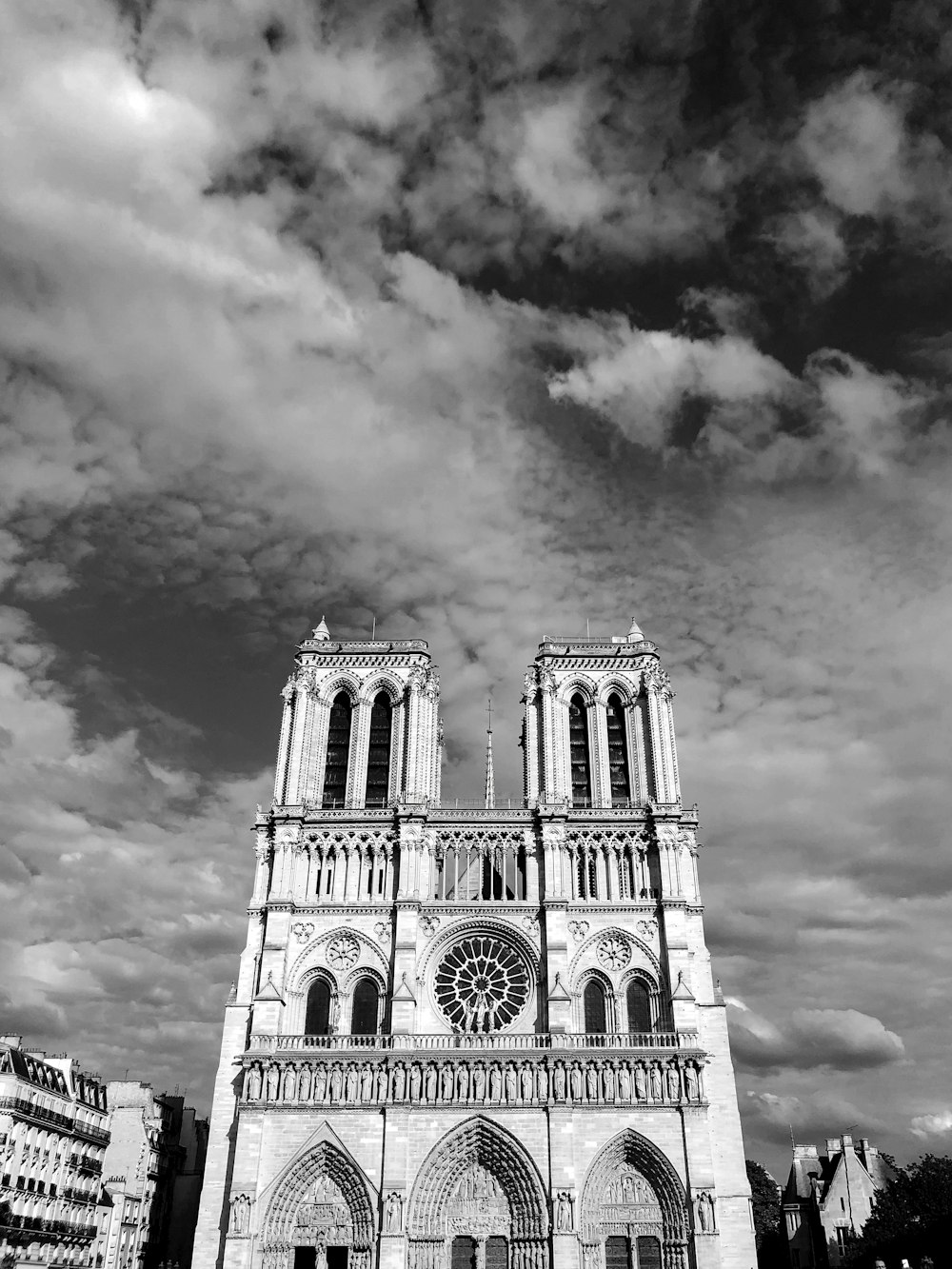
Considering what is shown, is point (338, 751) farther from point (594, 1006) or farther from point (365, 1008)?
point (594, 1006)

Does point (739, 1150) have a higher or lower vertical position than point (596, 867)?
lower

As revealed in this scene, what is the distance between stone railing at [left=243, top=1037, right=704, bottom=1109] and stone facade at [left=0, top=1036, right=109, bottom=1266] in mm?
9271

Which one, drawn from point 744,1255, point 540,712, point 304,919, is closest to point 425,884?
point 304,919

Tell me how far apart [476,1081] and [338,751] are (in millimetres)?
15573

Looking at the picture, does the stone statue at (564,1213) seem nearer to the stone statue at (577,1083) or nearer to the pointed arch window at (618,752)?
the stone statue at (577,1083)

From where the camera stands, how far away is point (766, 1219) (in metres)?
70.4

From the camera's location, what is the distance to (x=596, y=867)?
4328cm

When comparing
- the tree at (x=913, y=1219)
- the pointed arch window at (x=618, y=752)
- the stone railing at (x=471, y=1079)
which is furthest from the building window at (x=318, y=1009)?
the tree at (x=913, y=1219)

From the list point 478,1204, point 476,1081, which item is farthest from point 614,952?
point 478,1204

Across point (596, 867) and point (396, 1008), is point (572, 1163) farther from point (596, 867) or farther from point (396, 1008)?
point (596, 867)

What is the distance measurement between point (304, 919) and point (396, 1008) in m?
5.27

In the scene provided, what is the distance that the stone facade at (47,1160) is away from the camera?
127 ft

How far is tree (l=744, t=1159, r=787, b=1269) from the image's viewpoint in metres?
63.1

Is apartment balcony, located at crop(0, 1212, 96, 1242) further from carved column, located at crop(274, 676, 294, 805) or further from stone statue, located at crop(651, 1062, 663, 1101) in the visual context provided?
stone statue, located at crop(651, 1062, 663, 1101)
